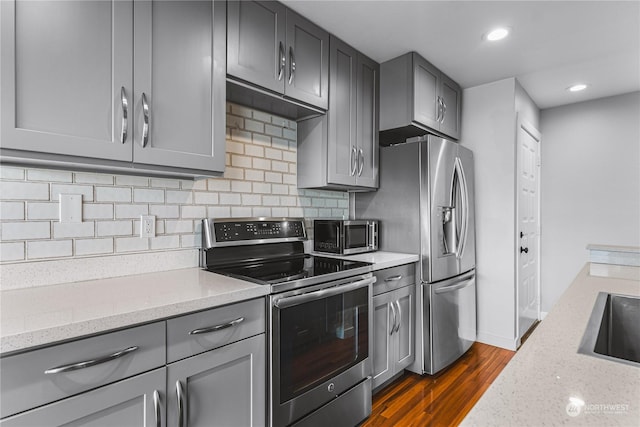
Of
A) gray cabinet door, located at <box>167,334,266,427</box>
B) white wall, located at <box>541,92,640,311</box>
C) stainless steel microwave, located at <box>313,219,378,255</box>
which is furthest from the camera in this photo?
white wall, located at <box>541,92,640,311</box>

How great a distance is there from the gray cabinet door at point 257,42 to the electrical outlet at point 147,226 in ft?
2.78

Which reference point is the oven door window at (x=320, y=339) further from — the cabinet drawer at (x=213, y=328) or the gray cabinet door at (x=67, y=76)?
the gray cabinet door at (x=67, y=76)

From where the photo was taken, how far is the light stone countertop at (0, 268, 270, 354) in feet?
2.99

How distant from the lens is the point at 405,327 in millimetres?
2424

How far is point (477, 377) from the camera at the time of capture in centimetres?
Answer: 252

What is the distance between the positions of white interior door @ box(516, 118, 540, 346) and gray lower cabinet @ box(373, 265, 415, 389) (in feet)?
4.22

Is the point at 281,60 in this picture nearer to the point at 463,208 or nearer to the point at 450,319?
the point at 463,208

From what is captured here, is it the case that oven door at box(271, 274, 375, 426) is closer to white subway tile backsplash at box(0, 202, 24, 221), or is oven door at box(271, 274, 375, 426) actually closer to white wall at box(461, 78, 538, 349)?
white subway tile backsplash at box(0, 202, 24, 221)

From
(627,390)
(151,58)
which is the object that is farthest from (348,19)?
(627,390)

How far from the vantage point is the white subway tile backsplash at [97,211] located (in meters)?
1.50

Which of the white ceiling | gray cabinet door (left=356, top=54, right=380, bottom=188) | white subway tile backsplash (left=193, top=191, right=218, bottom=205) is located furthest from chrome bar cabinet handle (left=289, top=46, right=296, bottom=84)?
white subway tile backsplash (left=193, top=191, right=218, bottom=205)

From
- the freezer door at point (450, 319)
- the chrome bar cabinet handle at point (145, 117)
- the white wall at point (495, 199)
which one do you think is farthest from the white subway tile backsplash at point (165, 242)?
the white wall at point (495, 199)

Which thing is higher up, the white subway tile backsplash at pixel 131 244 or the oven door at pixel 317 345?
the white subway tile backsplash at pixel 131 244

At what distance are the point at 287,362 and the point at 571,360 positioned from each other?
1.16 meters
